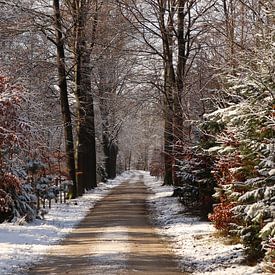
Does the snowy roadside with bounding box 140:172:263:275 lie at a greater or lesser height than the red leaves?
lesser

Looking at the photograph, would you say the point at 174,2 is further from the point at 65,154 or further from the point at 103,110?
the point at 103,110

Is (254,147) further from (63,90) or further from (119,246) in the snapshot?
(63,90)

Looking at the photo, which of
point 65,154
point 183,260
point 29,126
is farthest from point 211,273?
point 65,154

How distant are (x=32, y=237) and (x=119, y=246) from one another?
112 inches

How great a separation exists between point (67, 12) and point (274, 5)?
59.3ft

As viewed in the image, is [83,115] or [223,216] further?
[83,115]

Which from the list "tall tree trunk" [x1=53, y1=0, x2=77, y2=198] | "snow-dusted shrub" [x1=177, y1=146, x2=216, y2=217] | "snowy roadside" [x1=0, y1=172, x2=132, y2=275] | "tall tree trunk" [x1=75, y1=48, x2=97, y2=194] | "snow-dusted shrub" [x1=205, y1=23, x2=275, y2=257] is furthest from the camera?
"tall tree trunk" [x1=75, y1=48, x2=97, y2=194]

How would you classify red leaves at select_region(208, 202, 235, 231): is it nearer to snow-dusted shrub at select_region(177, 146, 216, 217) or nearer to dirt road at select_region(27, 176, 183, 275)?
dirt road at select_region(27, 176, 183, 275)

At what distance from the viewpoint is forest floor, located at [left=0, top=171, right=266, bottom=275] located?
10298mm

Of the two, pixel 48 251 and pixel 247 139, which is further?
pixel 48 251

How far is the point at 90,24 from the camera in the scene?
87.3ft

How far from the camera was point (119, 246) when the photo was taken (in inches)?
500

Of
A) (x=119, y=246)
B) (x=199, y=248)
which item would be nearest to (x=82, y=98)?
(x=119, y=246)

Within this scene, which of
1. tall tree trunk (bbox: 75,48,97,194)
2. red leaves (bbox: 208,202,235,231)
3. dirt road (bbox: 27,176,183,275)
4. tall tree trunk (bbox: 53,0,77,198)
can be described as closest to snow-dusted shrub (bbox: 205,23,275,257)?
red leaves (bbox: 208,202,235,231)
